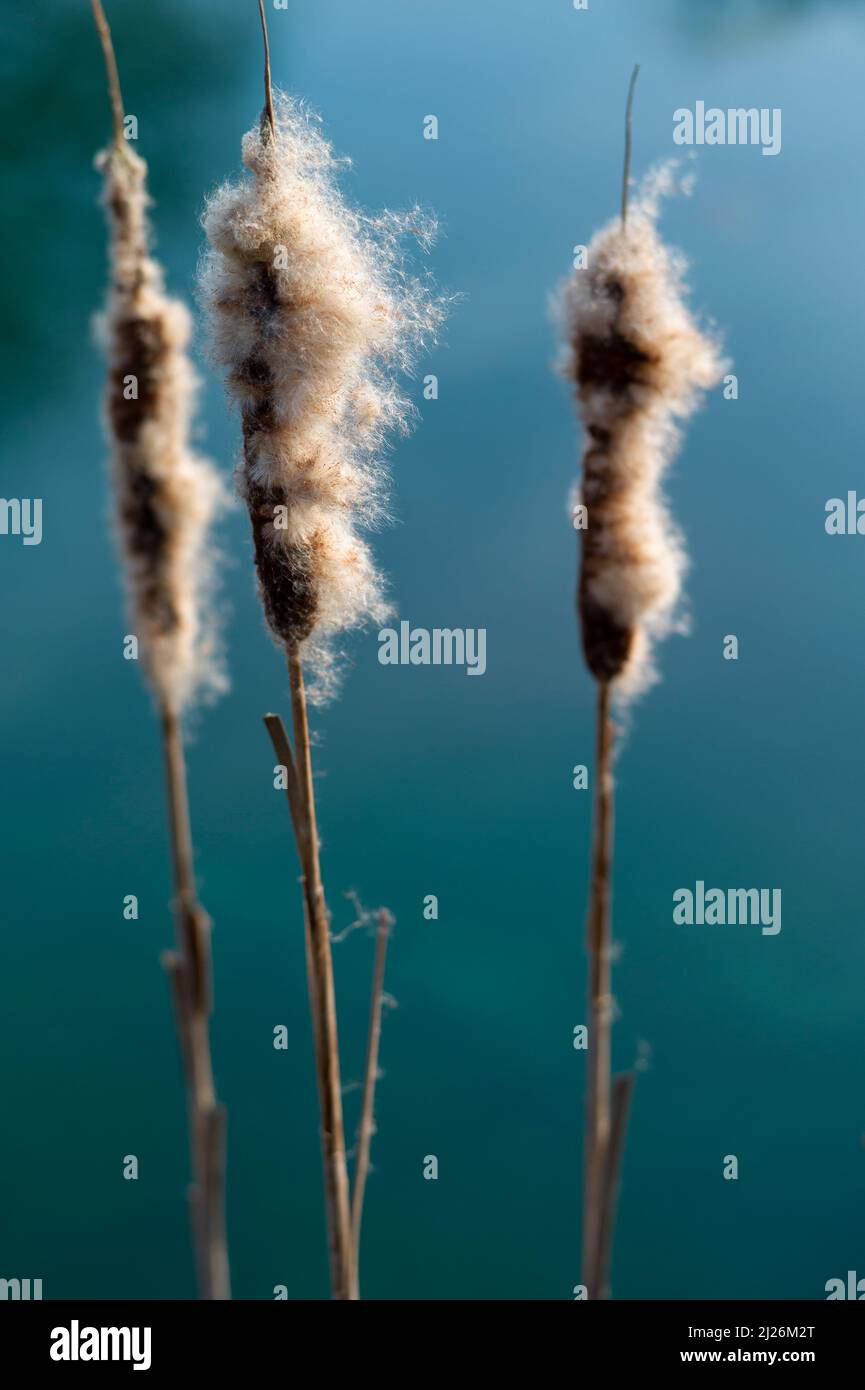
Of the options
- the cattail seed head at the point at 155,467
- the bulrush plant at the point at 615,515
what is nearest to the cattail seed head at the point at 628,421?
the bulrush plant at the point at 615,515

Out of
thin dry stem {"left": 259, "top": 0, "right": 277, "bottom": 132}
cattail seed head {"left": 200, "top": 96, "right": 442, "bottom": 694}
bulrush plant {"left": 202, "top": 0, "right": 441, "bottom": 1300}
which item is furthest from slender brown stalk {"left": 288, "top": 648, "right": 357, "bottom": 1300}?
thin dry stem {"left": 259, "top": 0, "right": 277, "bottom": 132}

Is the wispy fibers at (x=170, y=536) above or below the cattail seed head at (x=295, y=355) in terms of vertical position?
below

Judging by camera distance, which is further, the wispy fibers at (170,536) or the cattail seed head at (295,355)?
the cattail seed head at (295,355)

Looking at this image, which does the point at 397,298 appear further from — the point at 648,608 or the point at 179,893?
the point at 179,893

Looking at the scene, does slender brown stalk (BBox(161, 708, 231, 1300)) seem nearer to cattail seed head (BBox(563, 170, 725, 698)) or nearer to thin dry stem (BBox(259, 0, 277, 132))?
cattail seed head (BBox(563, 170, 725, 698))

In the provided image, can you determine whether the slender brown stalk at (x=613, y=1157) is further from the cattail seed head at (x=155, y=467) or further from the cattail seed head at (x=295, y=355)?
the cattail seed head at (x=295, y=355)

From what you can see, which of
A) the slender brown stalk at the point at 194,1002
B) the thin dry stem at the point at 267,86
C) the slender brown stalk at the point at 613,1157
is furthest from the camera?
the thin dry stem at the point at 267,86
